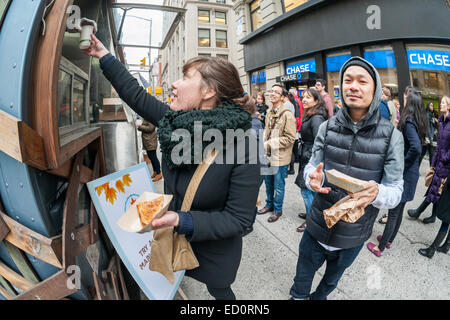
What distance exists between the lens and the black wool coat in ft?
4.28

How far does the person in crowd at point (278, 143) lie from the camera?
3.63 metres

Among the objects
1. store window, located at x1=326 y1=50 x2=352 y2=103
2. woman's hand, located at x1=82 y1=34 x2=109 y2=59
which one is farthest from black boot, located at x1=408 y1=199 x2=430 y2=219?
store window, located at x1=326 y1=50 x2=352 y2=103

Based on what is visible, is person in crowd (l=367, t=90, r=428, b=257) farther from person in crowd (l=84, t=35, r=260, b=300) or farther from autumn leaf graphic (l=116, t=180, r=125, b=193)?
autumn leaf graphic (l=116, t=180, r=125, b=193)

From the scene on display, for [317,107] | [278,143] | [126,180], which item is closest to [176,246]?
[126,180]

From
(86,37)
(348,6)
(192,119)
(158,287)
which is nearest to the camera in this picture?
(192,119)

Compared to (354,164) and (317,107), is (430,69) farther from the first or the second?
(354,164)

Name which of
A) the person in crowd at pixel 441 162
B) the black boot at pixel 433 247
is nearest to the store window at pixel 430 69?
the person in crowd at pixel 441 162

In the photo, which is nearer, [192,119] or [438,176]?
[192,119]

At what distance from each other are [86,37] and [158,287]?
1890 mm

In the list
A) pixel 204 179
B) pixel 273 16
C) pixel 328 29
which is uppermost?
pixel 273 16

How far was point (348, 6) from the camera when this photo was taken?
26.2 ft

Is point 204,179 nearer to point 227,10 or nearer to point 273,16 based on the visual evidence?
point 273,16

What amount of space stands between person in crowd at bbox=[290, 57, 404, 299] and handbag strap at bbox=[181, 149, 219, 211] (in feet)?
2.78
